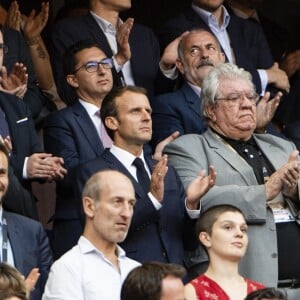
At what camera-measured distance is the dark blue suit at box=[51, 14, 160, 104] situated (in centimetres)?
979

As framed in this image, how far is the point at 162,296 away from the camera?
21.6 feet

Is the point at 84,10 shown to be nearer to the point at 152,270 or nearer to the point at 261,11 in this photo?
the point at 261,11

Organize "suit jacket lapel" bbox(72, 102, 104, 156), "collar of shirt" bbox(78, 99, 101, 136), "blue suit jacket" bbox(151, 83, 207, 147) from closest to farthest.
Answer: "suit jacket lapel" bbox(72, 102, 104, 156) → "collar of shirt" bbox(78, 99, 101, 136) → "blue suit jacket" bbox(151, 83, 207, 147)

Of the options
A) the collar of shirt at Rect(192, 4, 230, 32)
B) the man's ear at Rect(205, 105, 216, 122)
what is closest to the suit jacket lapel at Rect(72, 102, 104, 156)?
the man's ear at Rect(205, 105, 216, 122)

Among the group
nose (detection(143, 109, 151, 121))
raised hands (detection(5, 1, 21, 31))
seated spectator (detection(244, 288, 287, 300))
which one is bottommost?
seated spectator (detection(244, 288, 287, 300))

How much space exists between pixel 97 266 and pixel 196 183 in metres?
0.94

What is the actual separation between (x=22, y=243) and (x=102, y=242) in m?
0.44

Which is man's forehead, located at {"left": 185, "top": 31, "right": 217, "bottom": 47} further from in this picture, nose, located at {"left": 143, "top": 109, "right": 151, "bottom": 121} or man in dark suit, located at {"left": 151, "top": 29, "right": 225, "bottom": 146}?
nose, located at {"left": 143, "top": 109, "right": 151, "bottom": 121}

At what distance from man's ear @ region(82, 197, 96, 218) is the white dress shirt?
13cm

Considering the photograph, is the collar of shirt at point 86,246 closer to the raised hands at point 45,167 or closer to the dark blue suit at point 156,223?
the dark blue suit at point 156,223

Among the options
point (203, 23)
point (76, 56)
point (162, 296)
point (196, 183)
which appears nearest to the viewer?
point (162, 296)

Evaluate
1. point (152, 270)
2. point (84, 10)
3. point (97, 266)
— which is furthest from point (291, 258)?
point (84, 10)

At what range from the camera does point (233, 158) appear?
8727mm

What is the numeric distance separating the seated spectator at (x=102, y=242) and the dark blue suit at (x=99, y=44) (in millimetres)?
1999
